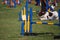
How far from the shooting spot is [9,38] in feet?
31.6

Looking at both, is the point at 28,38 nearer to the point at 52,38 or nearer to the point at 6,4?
the point at 52,38

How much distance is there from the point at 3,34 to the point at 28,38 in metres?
1.26

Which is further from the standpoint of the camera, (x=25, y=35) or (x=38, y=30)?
(x=38, y=30)

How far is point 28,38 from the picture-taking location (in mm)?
9750

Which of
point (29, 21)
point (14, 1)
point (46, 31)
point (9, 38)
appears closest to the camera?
point (9, 38)

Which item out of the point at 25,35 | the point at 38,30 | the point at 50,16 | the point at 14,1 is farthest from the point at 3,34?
the point at 14,1

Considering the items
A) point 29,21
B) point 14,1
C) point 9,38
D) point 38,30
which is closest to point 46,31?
point 38,30

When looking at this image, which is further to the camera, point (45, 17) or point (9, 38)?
point (45, 17)

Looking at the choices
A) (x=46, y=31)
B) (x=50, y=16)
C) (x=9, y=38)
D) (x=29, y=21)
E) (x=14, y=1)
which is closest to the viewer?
(x=9, y=38)

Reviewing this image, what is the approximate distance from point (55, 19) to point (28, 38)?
574 centimetres

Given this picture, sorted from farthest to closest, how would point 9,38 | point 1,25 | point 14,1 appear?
point 14,1 → point 1,25 → point 9,38

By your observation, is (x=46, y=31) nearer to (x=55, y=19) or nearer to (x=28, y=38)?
(x=28, y=38)

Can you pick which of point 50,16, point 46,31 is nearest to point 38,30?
point 46,31

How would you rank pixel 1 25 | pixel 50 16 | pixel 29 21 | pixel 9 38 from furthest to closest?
pixel 50 16
pixel 1 25
pixel 29 21
pixel 9 38
